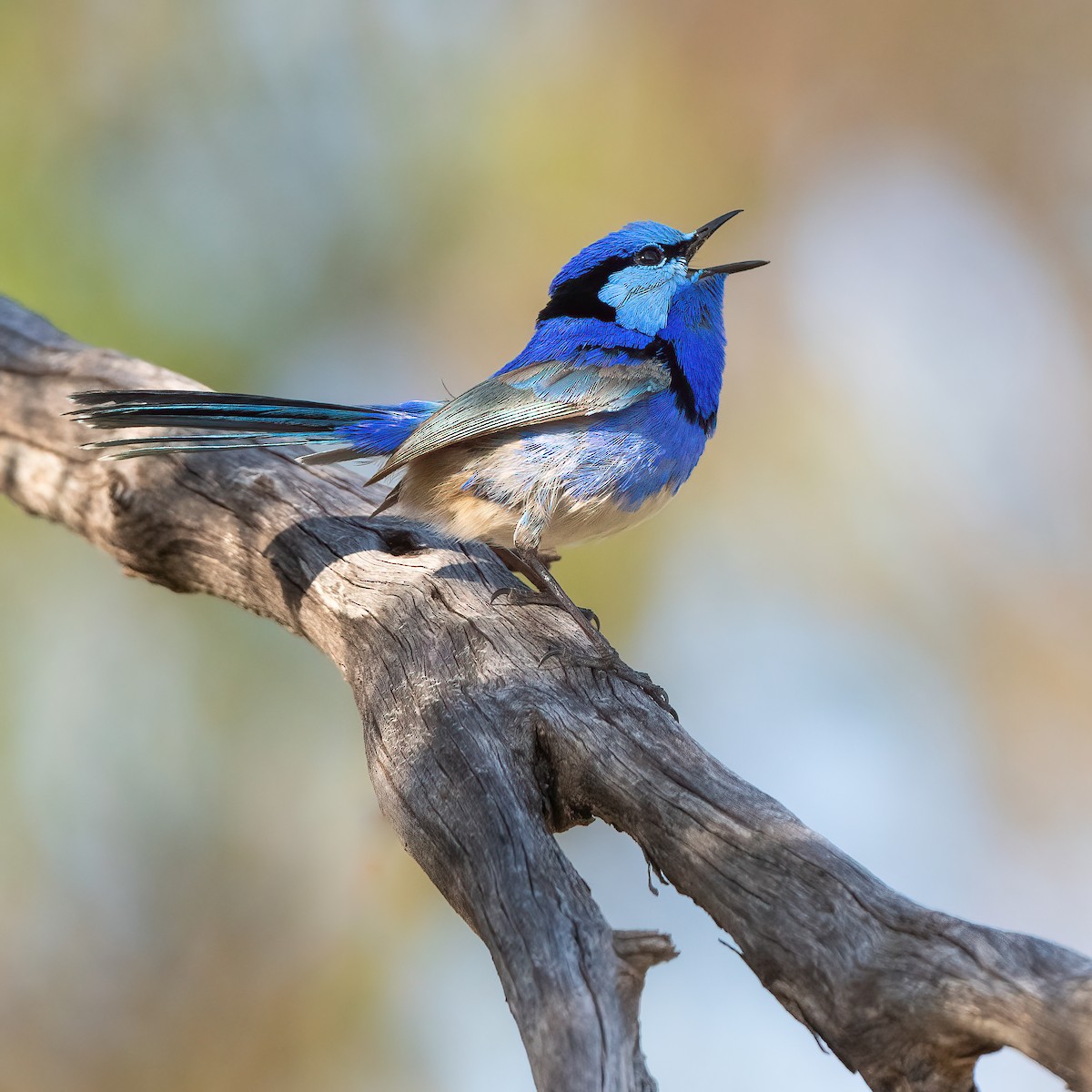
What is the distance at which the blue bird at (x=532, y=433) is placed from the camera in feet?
12.0

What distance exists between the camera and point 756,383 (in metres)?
6.50

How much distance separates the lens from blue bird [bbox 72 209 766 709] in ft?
12.0

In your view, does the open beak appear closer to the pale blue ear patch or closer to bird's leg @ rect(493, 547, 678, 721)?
the pale blue ear patch

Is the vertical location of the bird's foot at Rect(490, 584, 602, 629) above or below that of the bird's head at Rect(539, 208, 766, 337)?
below

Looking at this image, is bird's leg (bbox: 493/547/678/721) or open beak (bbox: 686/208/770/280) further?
open beak (bbox: 686/208/770/280)

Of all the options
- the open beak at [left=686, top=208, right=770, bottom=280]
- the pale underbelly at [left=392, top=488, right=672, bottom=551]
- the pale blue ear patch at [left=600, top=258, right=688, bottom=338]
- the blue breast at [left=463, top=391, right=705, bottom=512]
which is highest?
the open beak at [left=686, top=208, right=770, bottom=280]

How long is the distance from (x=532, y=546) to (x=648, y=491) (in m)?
0.42

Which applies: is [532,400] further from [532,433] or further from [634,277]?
[634,277]

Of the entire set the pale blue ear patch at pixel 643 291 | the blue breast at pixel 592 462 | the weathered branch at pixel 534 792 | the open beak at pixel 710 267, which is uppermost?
the open beak at pixel 710 267

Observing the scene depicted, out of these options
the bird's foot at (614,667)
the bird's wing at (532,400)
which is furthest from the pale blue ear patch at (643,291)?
the bird's foot at (614,667)

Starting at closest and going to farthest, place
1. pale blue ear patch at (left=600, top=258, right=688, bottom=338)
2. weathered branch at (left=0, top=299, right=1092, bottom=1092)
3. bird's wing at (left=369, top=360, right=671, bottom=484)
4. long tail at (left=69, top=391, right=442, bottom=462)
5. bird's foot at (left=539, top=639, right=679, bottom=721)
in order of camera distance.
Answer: weathered branch at (left=0, top=299, right=1092, bottom=1092)
bird's foot at (left=539, top=639, right=679, bottom=721)
long tail at (left=69, top=391, right=442, bottom=462)
bird's wing at (left=369, top=360, right=671, bottom=484)
pale blue ear patch at (left=600, top=258, right=688, bottom=338)

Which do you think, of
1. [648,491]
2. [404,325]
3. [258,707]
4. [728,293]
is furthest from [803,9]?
[258,707]

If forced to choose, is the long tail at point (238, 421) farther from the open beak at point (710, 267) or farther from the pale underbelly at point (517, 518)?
the open beak at point (710, 267)

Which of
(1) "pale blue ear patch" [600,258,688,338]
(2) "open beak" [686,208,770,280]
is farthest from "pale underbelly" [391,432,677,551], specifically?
(2) "open beak" [686,208,770,280]
